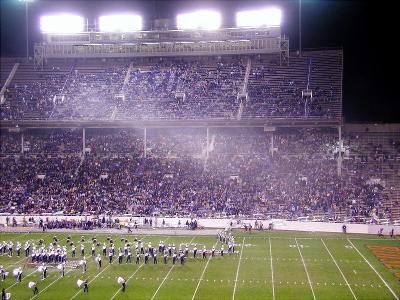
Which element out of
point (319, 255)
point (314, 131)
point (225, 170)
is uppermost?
point (314, 131)

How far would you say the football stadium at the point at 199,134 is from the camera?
30.4 metres

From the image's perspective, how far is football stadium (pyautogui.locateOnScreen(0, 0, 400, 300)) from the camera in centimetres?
3039

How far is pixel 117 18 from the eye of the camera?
50.2 meters

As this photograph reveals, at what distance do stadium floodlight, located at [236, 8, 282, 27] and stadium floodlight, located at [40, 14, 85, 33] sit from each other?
14.9 m

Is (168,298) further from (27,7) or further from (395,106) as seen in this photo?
(27,7)

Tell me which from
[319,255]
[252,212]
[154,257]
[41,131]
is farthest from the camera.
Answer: [41,131]

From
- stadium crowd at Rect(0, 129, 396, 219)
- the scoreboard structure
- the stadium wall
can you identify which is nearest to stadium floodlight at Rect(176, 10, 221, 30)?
the scoreboard structure

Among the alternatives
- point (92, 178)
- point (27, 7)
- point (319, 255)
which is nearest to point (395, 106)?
point (319, 255)

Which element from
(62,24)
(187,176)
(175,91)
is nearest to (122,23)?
(62,24)

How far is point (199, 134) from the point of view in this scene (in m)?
44.8

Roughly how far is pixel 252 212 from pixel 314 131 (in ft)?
34.2

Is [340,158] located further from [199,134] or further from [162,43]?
[162,43]

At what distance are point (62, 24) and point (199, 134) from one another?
58.3ft

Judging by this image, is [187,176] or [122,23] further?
[122,23]
